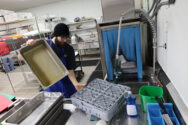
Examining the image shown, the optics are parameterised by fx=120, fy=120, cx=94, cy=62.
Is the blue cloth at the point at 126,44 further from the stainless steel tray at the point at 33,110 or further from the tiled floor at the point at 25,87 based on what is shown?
the tiled floor at the point at 25,87

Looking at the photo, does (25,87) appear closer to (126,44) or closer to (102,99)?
(126,44)

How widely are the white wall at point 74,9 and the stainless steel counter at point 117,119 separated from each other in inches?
176

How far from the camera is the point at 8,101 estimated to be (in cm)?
91

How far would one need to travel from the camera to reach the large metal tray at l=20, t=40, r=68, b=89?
0.82 metres

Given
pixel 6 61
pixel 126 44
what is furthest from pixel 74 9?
pixel 126 44

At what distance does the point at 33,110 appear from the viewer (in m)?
0.80

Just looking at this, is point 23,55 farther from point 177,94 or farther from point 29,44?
point 177,94

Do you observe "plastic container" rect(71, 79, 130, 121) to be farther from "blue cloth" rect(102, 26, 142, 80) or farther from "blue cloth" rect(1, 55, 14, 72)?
"blue cloth" rect(1, 55, 14, 72)

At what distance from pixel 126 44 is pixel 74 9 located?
160 inches

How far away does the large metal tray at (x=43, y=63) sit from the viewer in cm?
82

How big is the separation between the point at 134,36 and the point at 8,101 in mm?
1389

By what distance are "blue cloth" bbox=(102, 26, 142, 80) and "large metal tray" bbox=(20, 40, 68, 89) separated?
0.79 m

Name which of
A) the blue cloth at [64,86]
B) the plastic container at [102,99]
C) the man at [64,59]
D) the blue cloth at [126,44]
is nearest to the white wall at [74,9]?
the blue cloth at [126,44]

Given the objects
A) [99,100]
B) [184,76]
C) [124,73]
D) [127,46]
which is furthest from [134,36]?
[99,100]
